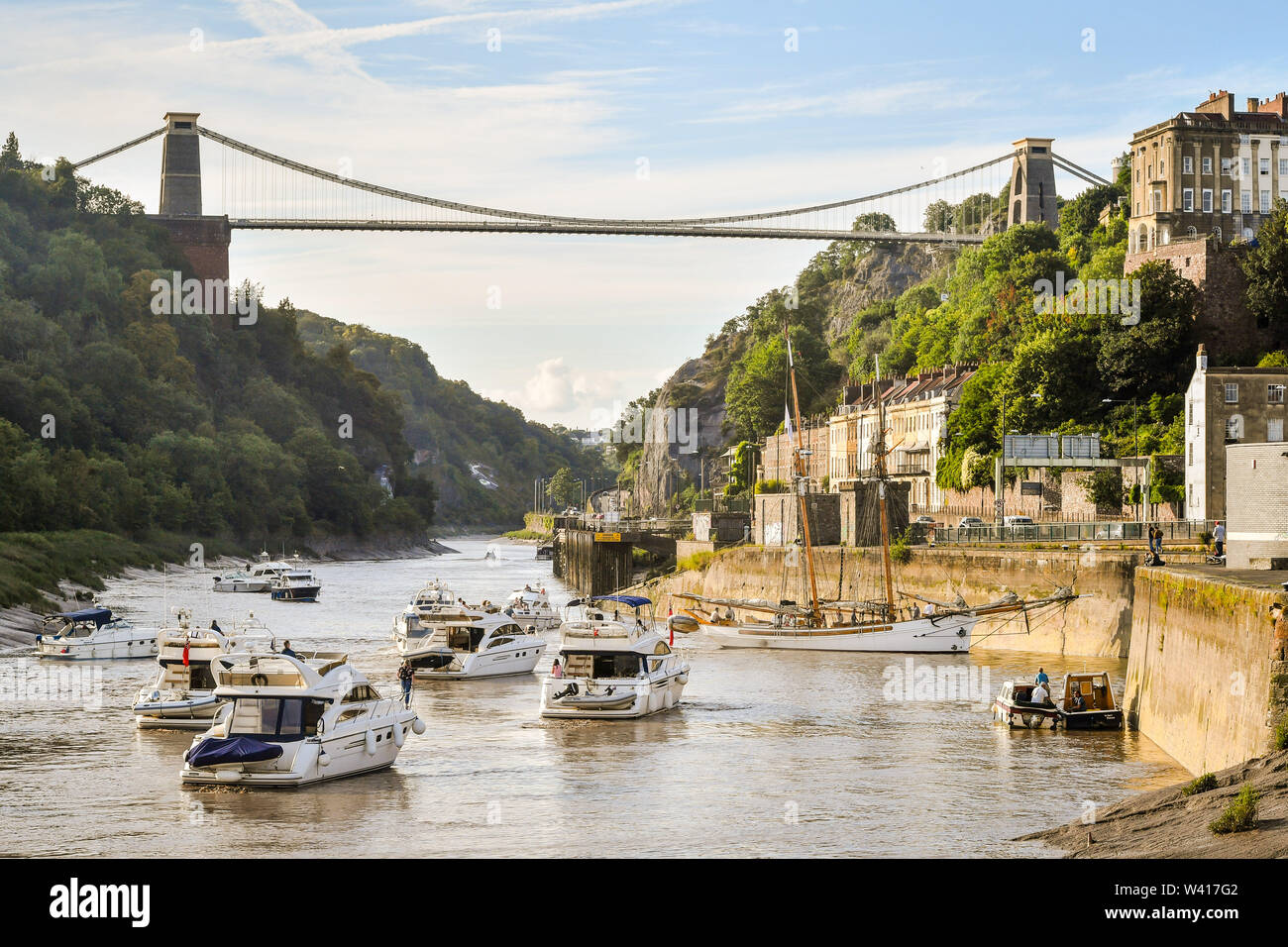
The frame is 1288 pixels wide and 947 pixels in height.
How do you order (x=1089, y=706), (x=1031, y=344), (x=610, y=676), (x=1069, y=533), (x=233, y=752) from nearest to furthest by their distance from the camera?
(x=233, y=752) → (x=1089, y=706) → (x=610, y=676) → (x=1069, y=533) → (x=1031, y=344)

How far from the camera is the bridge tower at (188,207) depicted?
536ft

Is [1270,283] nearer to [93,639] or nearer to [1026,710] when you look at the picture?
[1026,710]

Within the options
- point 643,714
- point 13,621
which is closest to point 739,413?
point 13,621

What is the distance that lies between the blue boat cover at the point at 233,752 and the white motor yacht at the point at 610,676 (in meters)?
10.3

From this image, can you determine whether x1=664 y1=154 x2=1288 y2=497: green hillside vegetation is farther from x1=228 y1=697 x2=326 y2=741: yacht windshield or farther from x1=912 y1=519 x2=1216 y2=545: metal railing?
x1=228 y1=697 x2=326 y2=741: yacht windshield

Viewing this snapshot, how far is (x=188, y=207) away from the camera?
168m

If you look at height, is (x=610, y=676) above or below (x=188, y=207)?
below

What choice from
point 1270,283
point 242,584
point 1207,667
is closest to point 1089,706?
point 1207,667

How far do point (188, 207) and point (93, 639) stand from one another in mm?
128200

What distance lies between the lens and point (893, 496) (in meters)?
63.8

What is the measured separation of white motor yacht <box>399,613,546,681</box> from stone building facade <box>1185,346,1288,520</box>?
25.2 meters
